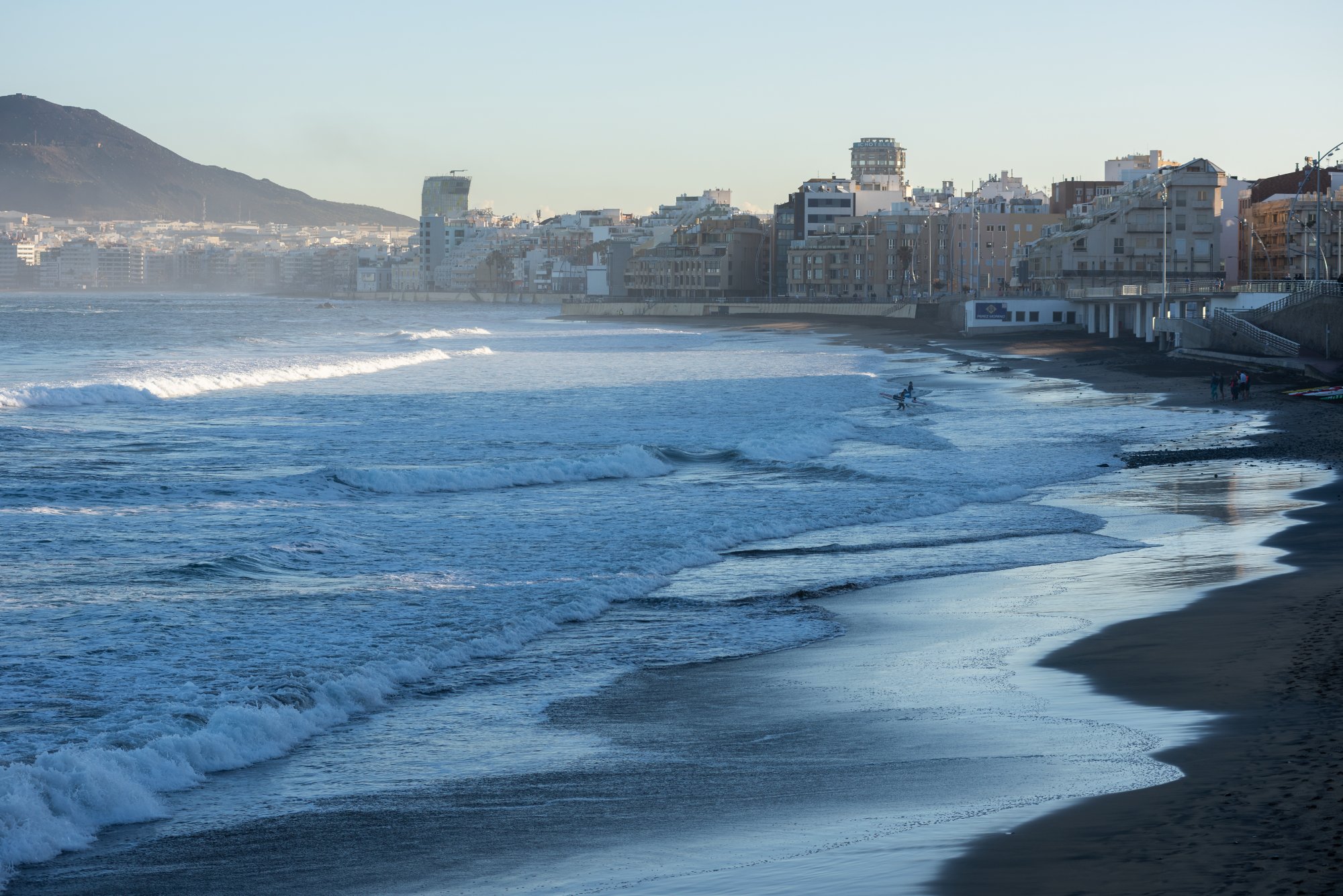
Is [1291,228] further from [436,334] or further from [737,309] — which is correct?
[737,309]

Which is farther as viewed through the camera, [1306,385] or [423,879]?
[1306,385]

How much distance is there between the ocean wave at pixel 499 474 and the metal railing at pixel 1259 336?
3173cm

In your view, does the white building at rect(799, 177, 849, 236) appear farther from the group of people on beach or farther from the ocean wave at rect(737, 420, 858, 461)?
the ocean wave at rect(737, 420, 858, 461)

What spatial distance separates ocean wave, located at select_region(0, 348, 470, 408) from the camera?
44.0 m

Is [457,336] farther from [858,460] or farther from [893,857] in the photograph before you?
[893,857]

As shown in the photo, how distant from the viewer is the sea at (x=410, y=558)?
31.4ft

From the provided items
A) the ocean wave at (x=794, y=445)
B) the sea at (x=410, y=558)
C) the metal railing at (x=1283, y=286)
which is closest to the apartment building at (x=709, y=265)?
the metal railing at (x=1283, y=286)

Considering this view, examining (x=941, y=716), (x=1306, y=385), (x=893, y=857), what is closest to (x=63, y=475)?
(x=941, y=716)

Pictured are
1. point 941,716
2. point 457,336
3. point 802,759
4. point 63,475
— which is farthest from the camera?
point 457,336

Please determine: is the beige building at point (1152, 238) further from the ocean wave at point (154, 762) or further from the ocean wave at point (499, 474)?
the ocean wave at point (154, 762)

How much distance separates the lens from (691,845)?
7.57 meters

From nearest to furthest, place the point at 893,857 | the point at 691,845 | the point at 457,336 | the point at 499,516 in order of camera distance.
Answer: the point at 893,857, the point at 691,845, the point at 499,516, the point at 457,336

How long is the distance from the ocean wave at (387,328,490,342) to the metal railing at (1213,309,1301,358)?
61.9 meters

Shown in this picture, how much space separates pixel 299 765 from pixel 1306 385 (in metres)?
41.3
